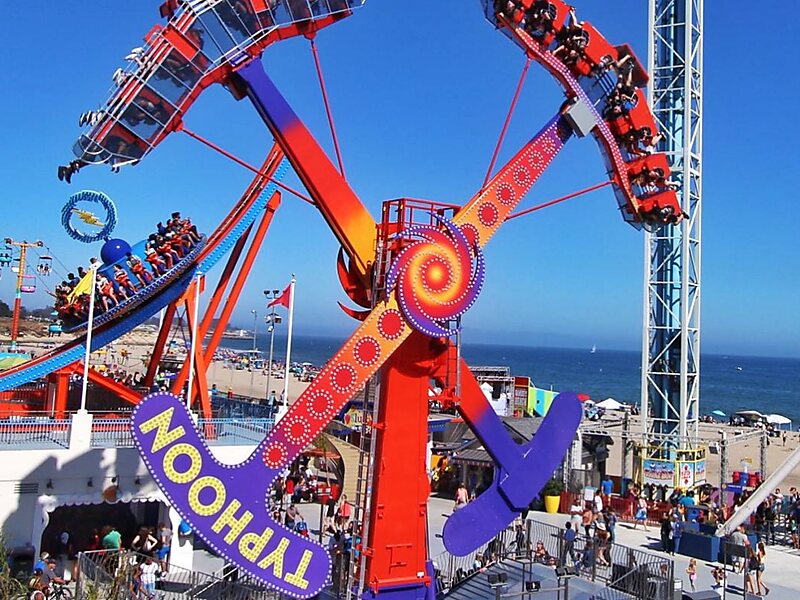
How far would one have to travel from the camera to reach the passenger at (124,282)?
758 inches

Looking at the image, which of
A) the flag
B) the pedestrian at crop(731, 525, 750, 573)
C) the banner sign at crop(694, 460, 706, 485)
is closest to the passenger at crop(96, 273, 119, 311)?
Answer: the flag

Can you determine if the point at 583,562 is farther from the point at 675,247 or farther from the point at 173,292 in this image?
the point at 675,247

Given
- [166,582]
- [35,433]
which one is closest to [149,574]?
[166,582]

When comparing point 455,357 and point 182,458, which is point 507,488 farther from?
point 182,458

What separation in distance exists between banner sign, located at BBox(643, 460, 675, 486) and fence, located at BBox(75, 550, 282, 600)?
711 inches

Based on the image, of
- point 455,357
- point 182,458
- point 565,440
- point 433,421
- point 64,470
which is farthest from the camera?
point 433,421

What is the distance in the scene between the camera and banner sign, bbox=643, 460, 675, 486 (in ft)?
93.7

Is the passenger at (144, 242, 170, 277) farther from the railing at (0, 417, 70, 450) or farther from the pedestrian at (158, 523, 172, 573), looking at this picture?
the pedestrian at (158, 523, 172, 573)

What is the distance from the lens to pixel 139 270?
19.5 meters

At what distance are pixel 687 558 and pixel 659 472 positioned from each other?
8.55 meters

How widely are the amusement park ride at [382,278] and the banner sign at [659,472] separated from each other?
15744 mm

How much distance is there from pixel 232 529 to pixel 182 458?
3.99 feet

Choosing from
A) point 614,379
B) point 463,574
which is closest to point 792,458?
point 463,574

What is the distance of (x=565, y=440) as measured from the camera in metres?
14.0
